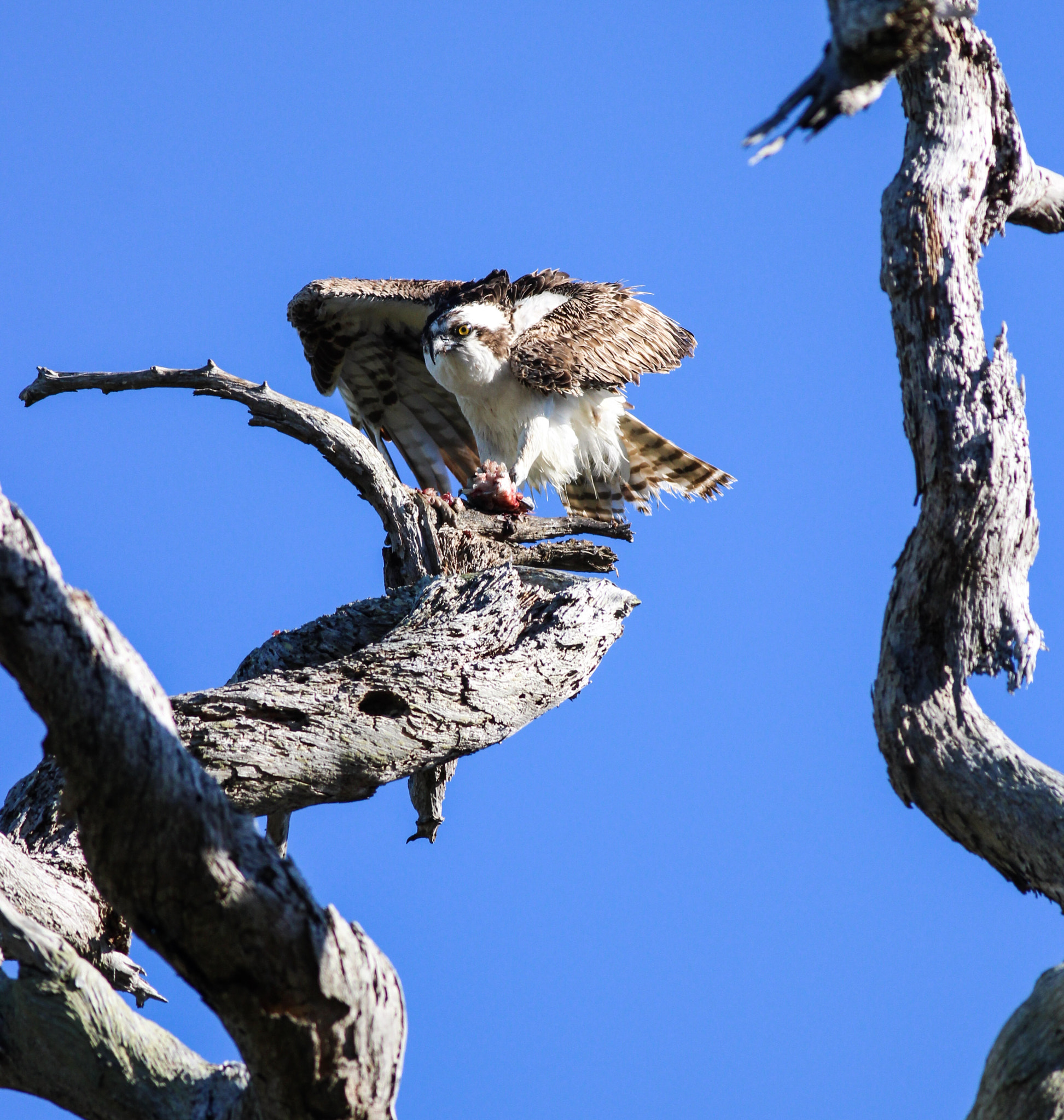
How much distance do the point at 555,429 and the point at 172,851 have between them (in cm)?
620

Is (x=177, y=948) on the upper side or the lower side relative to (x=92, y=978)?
lower

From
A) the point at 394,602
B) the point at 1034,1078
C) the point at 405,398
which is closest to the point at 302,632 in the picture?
the point at 394,602

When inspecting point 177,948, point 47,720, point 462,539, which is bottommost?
point 177,948

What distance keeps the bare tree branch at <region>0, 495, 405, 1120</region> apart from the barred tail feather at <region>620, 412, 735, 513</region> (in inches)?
260

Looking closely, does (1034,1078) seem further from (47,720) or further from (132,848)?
(47,720)

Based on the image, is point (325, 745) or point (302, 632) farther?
point (302, 632)

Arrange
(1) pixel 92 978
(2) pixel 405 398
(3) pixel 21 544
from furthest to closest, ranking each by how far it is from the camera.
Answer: (2) pixel 405 398 → (1) pixel 92 978 → (3) pixel 21 544

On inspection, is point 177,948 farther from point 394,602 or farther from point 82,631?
point 394,602

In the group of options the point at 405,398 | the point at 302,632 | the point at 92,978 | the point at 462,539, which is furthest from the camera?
the point at 405,398

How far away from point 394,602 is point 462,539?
3.24 feet

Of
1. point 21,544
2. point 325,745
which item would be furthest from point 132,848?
point 325,745

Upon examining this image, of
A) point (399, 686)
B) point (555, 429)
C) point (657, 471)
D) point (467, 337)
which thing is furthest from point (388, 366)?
point (399, 686)

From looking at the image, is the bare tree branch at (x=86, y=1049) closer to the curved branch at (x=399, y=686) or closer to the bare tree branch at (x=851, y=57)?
the curved branch at (x=399, y=686)

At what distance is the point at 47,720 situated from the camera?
2.12 m
